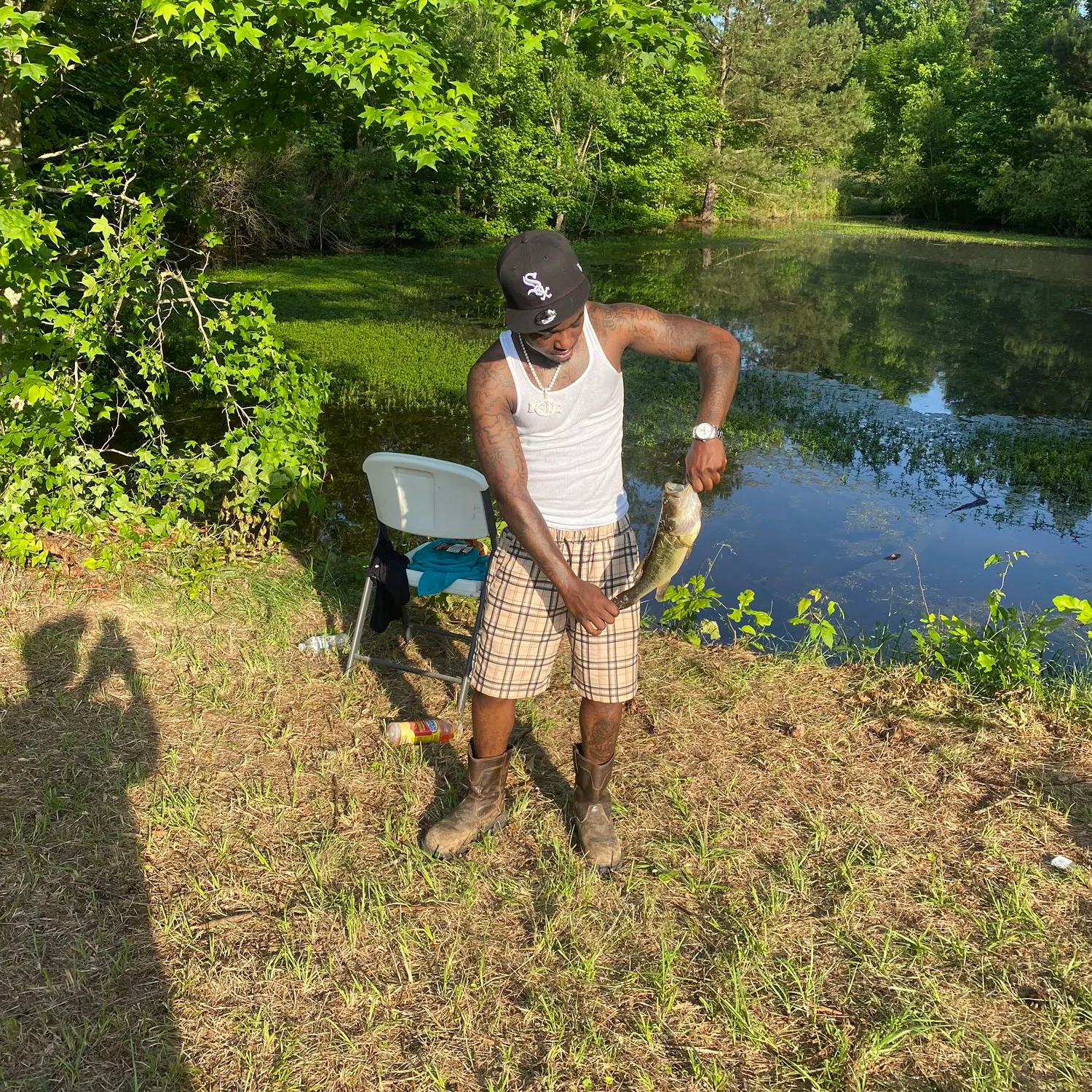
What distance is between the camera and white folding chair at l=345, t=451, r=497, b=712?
365 cm

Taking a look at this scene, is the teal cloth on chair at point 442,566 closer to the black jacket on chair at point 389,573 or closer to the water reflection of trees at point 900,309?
the black jacket on chair at point 389,573

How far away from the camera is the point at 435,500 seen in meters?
3.76

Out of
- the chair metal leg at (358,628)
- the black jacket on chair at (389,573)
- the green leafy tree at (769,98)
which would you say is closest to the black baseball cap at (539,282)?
the black jacket on chair at (389,573)

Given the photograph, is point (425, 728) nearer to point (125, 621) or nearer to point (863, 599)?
point (125, 621)

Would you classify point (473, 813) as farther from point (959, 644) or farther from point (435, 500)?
point (959, 644)

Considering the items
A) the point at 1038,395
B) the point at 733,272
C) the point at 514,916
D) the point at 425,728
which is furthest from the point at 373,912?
the point at 733,272

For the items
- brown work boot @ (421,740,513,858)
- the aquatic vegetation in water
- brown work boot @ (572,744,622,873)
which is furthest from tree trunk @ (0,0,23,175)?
brown work boot @ (572,744,622,873)

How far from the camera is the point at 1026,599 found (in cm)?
623

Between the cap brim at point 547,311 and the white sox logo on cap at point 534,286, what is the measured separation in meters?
0.02

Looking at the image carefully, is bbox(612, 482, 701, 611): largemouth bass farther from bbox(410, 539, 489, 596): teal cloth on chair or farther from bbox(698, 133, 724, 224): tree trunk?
bbox(698, 133, 724, 224): tree trunk

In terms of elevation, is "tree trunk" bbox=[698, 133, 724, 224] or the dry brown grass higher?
"tree trunk" bbox=[698, 133, 724, 224]

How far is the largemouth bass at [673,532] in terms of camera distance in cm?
237

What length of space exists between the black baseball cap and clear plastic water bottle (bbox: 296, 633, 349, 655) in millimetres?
2418

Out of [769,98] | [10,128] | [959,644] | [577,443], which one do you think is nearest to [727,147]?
[769,98]
